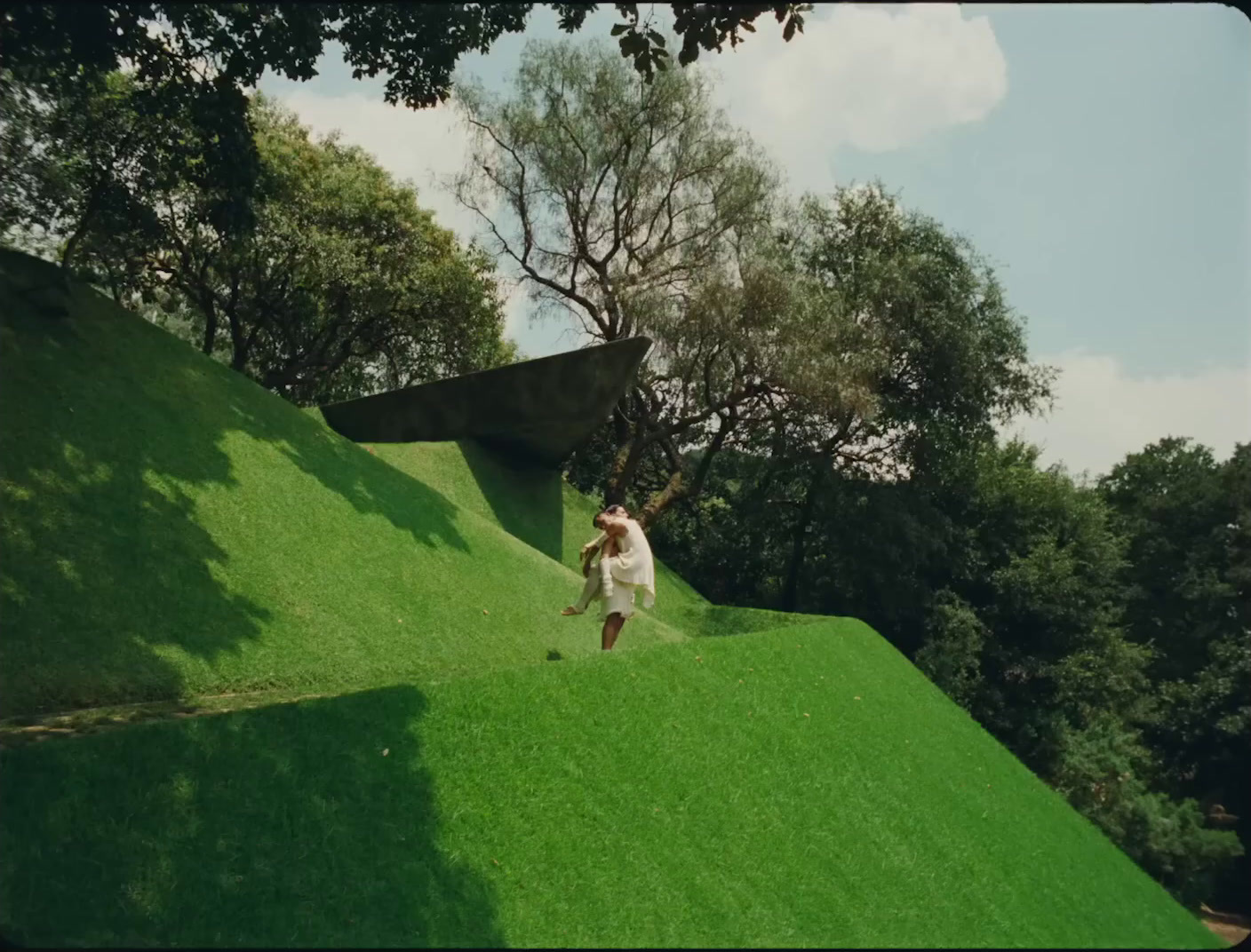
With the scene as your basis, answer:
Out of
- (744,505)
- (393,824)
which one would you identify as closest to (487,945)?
(393,824)

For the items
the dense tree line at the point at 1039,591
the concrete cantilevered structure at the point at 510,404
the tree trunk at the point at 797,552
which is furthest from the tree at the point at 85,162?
the tree trunk at the point at 797,552

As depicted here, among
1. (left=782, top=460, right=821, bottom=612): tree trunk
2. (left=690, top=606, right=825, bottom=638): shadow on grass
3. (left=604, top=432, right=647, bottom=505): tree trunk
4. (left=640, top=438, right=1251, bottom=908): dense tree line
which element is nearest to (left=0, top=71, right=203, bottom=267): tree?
(left=604, top=432, right=647, bottom=505): tree trunk

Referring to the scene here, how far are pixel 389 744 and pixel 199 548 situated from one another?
14.8ft

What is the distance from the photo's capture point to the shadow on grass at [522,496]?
56.6 feet

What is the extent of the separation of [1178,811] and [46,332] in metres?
19.4

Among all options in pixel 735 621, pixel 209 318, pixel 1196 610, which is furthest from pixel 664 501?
pixel 1196 610

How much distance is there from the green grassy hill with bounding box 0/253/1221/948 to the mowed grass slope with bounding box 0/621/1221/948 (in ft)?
0.07

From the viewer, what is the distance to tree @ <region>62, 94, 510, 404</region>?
22.1m

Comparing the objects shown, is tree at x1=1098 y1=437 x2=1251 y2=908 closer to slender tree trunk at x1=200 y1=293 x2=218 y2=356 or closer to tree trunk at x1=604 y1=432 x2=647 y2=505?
tree trunk at x1=604 y1=432 x2=647 y2=505

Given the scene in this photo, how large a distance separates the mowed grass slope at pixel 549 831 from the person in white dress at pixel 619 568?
1.14 metres

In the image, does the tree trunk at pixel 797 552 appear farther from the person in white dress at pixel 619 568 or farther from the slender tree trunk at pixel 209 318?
the slender tree trunk at pixel 209 318

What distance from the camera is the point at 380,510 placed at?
39.5 feet

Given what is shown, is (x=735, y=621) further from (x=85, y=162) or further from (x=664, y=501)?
(x=85, y=162)

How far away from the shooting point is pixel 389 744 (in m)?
5.63
